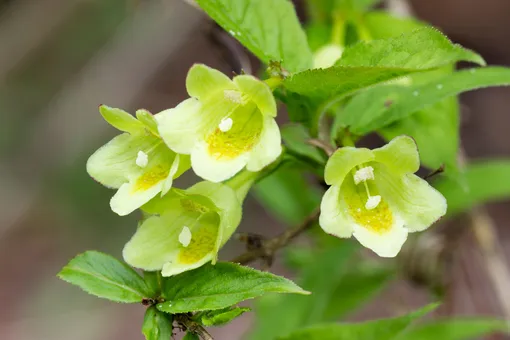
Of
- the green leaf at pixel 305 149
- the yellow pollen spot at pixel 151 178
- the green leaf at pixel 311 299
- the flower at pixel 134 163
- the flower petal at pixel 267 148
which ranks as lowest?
the green leaf at pixel 311 299

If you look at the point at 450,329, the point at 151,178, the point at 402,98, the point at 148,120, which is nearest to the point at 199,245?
the point at 151,178

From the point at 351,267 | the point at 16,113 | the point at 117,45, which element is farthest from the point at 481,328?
the point at 16,113

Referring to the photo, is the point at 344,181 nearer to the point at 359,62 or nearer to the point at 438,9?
the point at 359,62

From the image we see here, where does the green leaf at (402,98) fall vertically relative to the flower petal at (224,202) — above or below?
below

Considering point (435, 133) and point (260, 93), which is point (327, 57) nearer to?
point (435, 133)

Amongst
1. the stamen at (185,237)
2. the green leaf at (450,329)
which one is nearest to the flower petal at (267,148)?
the stamen at (185,237)

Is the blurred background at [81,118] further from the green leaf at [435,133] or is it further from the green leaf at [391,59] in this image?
the green leaf at [391,59]
